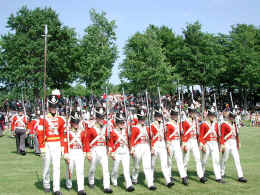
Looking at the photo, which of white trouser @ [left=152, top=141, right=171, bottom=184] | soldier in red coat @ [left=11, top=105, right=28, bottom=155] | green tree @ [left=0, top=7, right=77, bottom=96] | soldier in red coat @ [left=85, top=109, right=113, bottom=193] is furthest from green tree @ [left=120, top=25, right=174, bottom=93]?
soldier in red coat @ [left=85, top=109, right=113, bottom=193]

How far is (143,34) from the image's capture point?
56.7 m

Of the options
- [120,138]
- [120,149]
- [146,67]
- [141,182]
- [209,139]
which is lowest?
[141,182]

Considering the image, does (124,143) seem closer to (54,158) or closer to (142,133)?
(142,133)

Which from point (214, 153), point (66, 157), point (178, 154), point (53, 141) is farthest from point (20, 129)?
point (214, 153)

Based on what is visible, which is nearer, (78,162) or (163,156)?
(78,162)

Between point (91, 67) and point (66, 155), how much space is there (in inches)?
1511

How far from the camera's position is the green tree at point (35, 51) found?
141ft

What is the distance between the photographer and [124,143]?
10.8 m

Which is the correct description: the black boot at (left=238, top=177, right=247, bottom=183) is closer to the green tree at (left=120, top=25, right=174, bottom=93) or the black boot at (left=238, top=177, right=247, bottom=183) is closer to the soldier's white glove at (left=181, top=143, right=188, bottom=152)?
the soldier's white glove at (left=181, top=143, right=188, bottom=152)

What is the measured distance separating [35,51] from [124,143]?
35.2 metres

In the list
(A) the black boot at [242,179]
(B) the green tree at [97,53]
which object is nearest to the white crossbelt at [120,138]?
(A) the black boot at [242,179]

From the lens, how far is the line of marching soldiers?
1015 centimetres

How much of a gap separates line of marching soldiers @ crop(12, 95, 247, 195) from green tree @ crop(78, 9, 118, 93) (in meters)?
35.6

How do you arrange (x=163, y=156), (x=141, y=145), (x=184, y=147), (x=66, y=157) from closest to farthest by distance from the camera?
(x=66, y=157) < (x=141, y=145) < (x=163, y=156) < (x=184, y=147)
